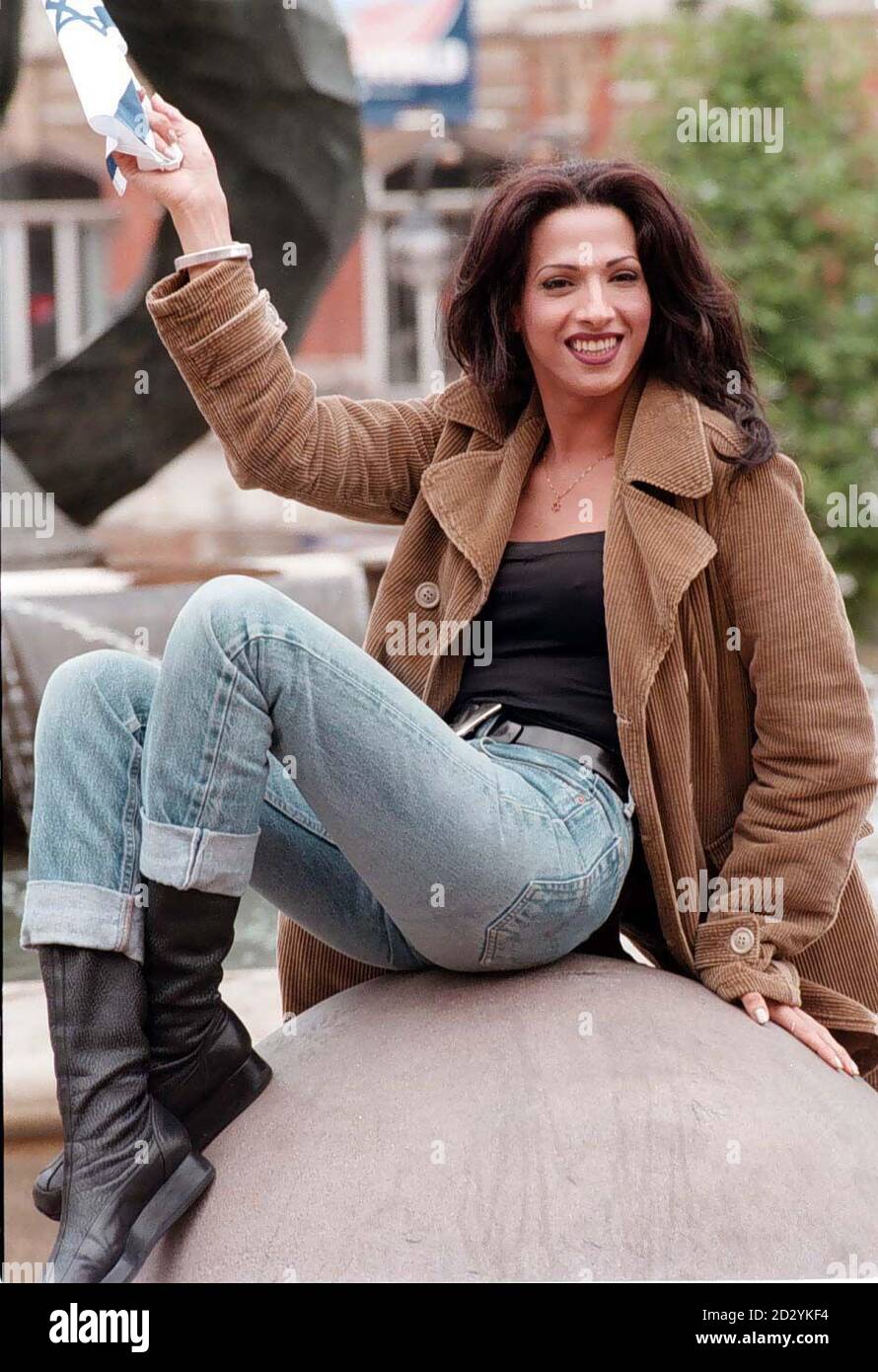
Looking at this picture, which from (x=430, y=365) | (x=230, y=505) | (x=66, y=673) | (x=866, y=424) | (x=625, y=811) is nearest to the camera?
(x=66, y=673)

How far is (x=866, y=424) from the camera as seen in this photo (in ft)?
49.6

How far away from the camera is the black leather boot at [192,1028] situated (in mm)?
2645

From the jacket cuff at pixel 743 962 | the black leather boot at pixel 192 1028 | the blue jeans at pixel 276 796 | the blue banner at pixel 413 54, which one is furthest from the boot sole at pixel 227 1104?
the blue banner at pixel 413 54

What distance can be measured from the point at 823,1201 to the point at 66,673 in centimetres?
136

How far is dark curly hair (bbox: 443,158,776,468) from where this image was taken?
3.06 m

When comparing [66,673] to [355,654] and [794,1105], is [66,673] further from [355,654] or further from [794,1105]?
[794,1105]

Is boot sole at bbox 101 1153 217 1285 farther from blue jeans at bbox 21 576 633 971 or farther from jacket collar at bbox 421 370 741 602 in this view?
jacket collar at bbox 421 370 741 602

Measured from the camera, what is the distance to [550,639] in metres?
3.07

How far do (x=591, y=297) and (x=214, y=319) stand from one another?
0.62 m

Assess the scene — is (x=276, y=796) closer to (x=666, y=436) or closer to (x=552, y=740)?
(x=552, y=740)

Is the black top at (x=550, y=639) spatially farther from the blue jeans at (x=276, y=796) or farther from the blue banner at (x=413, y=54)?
the blue banner at (x=413, y=54)

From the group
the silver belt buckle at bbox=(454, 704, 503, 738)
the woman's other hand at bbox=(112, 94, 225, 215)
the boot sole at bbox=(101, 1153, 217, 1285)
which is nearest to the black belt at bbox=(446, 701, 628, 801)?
the silver belt buckle at bbox=(454, 704, 503, 738)
